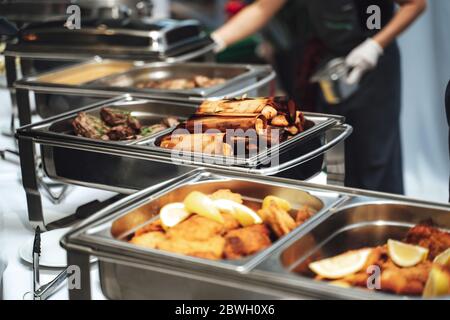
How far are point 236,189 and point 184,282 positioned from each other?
13.9 inches

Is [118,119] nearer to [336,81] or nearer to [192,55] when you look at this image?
[192,55]

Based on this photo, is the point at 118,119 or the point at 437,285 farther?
the point at 118,119

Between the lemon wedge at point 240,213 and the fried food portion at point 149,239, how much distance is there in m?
0.13

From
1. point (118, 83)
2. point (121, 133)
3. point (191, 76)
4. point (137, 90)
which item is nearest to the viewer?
point (121, 133)

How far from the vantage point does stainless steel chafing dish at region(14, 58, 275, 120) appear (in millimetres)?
2113

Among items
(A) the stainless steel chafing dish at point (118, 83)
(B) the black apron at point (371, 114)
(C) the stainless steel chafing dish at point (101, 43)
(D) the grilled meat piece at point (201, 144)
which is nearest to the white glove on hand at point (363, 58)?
(B) the black apron at point (371, 114)

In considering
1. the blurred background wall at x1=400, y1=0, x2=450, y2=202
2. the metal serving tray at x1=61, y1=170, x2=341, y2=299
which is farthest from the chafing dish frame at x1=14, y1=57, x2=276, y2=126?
the blurred background wall at x1=400, y1=0, x2=450, y2=202

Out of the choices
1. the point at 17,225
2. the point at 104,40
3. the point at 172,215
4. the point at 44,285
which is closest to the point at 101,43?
the point at 104,40

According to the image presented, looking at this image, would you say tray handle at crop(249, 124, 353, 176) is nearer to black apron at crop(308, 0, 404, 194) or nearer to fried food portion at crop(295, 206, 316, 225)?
fried food portion at crop(295, 206, 316, 225)

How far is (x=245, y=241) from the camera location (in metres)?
1.05

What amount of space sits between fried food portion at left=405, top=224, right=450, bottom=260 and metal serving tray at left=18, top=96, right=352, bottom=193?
324mm

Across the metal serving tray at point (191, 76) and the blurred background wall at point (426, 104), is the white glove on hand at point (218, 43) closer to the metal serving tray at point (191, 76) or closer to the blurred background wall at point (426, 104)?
the metal serving tray at point (191, 76)

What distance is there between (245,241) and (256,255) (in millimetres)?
67
